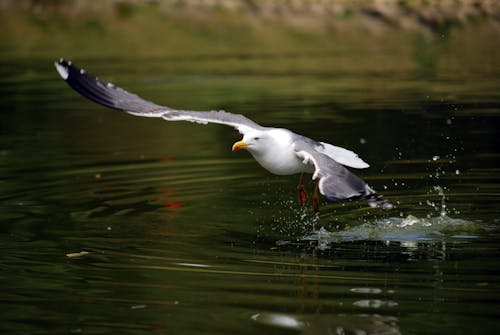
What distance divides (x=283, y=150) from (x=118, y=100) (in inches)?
76.3

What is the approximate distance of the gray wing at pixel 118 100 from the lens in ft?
37.3

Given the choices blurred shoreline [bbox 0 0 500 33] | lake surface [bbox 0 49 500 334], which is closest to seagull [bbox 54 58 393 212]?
lake surface [bbox 0 49 500 334]

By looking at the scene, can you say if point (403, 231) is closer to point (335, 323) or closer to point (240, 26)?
point (335, 323)

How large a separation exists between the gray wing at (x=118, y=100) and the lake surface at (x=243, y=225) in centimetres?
92

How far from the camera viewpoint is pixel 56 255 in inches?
399

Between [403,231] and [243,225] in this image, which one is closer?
[403,231]

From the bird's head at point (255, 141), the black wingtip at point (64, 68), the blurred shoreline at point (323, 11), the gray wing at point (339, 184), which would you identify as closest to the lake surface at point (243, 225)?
the gray wing at point (339, 184)

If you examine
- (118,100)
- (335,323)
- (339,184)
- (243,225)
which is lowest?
(335,323)

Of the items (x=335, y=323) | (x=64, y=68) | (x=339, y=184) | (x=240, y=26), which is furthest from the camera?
(x=240, y=26)

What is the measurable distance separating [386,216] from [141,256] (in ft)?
8.87

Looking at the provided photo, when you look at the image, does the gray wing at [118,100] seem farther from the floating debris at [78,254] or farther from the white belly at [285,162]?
the floating debris at [78,254]

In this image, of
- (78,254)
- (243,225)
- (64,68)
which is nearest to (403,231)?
(243,225)

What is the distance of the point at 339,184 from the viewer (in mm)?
9062

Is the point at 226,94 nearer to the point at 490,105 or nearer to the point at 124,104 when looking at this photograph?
the point at 490,105
